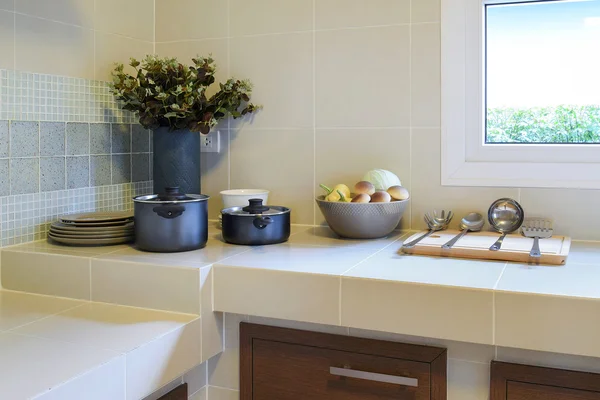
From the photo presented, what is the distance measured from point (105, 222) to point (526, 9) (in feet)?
4.39

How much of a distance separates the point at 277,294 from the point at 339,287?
155 millimetres

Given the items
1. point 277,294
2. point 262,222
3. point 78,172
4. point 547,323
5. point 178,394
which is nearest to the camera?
point 547,323

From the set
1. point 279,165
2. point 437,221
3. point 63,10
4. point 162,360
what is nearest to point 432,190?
point 437,221

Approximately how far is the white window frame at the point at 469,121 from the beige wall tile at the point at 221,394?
0.85 meters

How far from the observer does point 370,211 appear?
1.81 metres

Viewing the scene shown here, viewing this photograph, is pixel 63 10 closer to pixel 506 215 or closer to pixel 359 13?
pixel 359 13

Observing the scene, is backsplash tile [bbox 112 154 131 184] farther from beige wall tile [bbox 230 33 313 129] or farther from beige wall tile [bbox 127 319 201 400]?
beige wall tile [bbox 127 319 201 400]

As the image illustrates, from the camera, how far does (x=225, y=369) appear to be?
1709 millimetres

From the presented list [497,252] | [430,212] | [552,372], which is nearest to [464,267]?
[497,252]

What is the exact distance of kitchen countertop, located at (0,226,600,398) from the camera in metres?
1.28

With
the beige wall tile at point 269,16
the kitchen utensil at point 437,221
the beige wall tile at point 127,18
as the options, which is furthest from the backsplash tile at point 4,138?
the kitchen utensil at point 437,221

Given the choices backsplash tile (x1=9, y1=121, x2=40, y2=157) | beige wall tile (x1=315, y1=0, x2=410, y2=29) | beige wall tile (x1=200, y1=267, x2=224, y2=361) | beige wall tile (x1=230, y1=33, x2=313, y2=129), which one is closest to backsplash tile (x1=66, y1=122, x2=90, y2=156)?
backsplash tile (x1=9, y1=121, x2=40, y2=157)

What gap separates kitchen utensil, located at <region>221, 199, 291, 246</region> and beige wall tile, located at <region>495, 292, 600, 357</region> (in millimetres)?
690

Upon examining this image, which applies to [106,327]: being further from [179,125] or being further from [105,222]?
[179,125]
